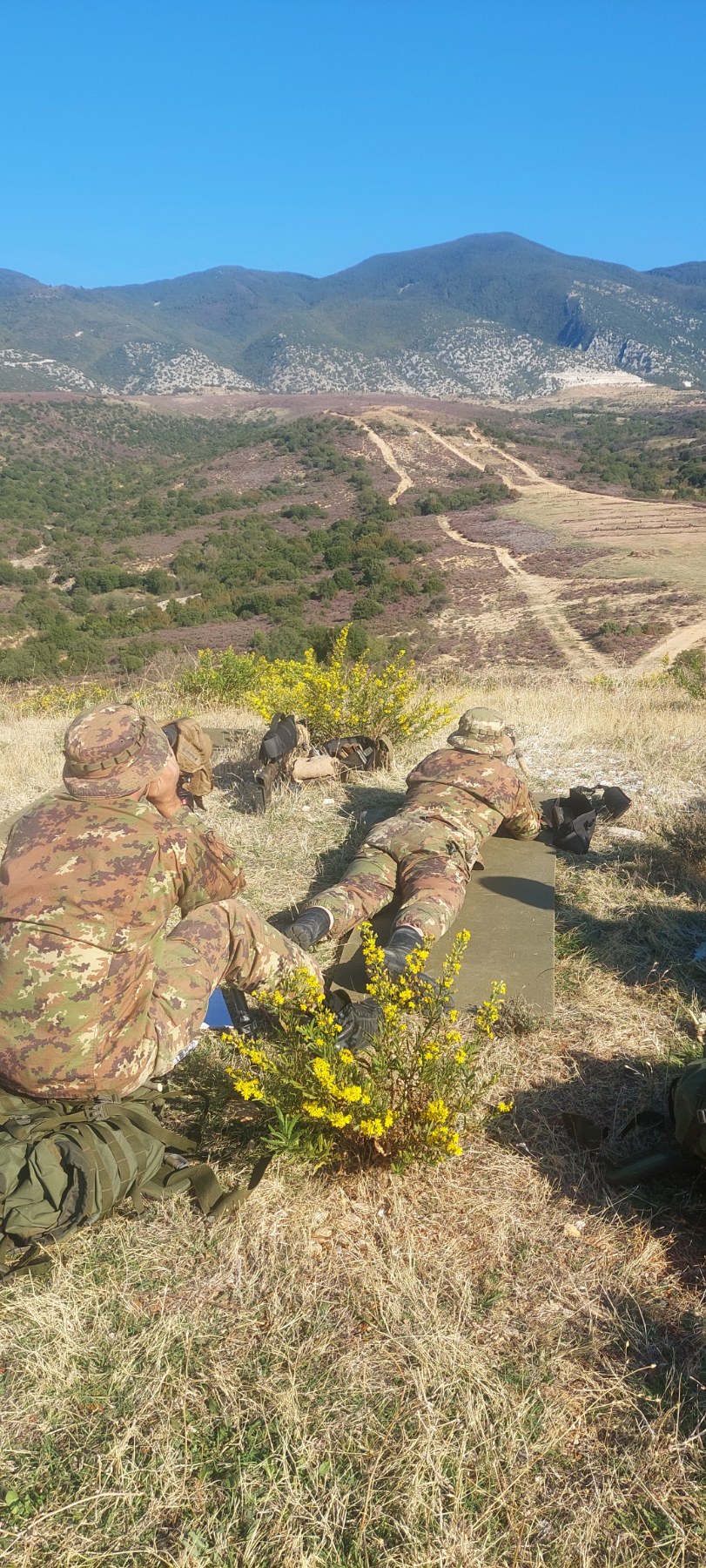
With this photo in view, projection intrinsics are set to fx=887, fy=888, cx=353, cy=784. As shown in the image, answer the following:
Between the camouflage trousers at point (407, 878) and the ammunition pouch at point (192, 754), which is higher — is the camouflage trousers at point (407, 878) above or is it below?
below

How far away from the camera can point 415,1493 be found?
6.45 ft

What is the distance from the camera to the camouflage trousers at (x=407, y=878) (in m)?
4.39

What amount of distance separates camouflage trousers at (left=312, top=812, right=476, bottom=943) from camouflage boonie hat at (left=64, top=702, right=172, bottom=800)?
1486mm

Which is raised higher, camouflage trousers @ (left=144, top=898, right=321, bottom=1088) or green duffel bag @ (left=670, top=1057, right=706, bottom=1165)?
camouflage trousers @ (left=144, top=898, right=321, bottom=1088)

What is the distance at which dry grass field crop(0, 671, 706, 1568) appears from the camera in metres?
1.94

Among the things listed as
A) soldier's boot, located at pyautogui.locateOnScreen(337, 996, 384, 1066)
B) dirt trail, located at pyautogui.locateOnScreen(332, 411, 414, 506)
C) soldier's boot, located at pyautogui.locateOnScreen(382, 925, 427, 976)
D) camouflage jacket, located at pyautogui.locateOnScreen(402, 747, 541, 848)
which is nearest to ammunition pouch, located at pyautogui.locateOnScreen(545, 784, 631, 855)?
camouflage jacket, located at pyautogui.locateOnScreen(402, 747, 541, 848)

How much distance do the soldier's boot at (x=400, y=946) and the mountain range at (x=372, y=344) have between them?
99.0m

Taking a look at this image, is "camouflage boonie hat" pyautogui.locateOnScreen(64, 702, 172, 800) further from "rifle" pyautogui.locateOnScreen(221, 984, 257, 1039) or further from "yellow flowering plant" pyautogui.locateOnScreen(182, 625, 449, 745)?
"yellow flowering plant" pyautogui.locateOnScreen(182, 625, 449, 745)

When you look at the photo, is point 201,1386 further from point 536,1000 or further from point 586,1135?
point 536,1000

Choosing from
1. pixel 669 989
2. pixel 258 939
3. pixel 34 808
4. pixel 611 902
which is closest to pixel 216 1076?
pixel 258 939

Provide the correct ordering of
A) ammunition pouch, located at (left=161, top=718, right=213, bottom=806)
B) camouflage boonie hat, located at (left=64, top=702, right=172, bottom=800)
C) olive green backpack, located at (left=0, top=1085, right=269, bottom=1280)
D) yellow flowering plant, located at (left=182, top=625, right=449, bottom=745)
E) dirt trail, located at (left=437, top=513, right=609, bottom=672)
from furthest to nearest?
dirt trail, located at (left=437, top=513, right=609, bottom=672) < yellow flowering plant, located at (left=182, top=625, right=449, bottom=745) < ammunition pouch, located at (left=161, top=718, right=213, bottom=806) < camouflage boonie hat, located at (left=64, top=702, right=172, bottom=800) < olive green backpack, located at (left=0, top=1085, right=269, bottom=1280)

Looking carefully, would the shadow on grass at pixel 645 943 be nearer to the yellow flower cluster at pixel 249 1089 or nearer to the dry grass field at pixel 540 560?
the yellow flower cluster at pixel 249 1089

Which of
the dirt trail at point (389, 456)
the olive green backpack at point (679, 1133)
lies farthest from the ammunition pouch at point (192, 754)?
the dirt trail at point (389, 456)

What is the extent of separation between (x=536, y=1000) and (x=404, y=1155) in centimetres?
128
